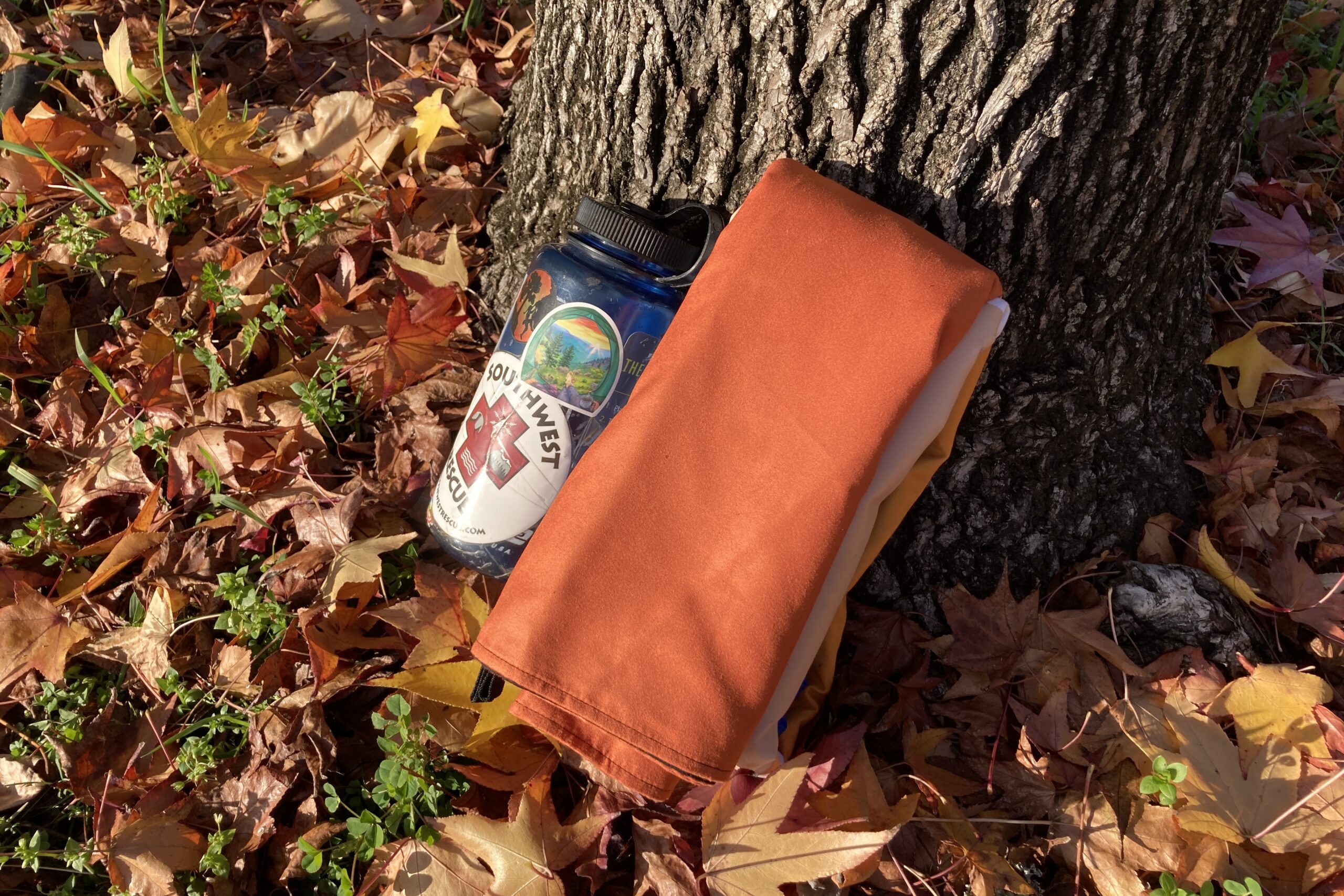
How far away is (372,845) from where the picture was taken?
1253 millimetres

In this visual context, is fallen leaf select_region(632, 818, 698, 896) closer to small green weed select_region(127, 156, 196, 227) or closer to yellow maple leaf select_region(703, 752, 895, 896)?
yellow maple leaf select_region(703, 752, 895, 896)

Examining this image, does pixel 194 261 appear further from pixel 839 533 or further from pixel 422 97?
pixel 839 533

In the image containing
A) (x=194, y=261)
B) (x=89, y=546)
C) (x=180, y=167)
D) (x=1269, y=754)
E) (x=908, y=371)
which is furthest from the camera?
(x=180, y=167)

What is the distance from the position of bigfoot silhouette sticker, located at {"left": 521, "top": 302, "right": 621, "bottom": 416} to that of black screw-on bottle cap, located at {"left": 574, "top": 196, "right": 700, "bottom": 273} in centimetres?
10

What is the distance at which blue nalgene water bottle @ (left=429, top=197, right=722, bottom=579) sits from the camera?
128 centimetres

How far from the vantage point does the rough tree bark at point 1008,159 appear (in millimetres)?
1163

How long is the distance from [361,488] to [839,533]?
3.02 feet

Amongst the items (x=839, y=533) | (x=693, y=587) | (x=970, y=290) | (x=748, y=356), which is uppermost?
(x=970, y=290)

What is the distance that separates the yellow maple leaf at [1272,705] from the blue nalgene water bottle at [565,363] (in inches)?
39.1

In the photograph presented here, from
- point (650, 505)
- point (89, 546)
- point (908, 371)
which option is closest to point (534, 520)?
point (650, 505)

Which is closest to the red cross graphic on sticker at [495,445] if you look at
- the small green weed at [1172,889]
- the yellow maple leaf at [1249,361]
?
the small green weed at [1172,889]

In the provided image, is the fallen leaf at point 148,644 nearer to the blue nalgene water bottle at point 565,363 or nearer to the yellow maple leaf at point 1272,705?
the blue nalgene water bottle at point 565,363

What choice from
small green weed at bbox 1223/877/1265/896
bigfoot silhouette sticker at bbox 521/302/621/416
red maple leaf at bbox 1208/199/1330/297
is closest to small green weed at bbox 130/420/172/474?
bigfoot silhouette sticker at bbox 521/302/621/416

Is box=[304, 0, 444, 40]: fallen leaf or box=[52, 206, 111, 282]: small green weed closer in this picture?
box=[52, 206, 111, 282]: small green weed
